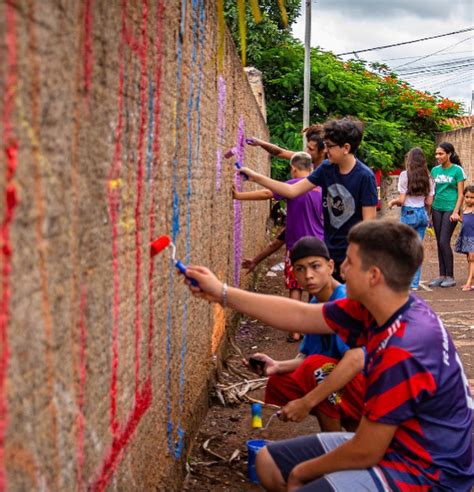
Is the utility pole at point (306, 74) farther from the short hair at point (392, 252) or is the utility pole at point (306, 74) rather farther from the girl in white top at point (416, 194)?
the short hair at point (392, 252)

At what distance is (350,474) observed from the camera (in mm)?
2596

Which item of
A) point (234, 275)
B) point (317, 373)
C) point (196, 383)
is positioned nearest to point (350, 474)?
point (317, 373)

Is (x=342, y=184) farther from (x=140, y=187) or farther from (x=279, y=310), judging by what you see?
(x=140, y=187)

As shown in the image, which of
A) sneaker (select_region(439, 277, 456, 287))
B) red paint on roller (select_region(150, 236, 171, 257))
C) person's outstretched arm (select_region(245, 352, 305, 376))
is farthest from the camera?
sneaker (select_region(439, 277, 456, 287))

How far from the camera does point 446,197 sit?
1005cm

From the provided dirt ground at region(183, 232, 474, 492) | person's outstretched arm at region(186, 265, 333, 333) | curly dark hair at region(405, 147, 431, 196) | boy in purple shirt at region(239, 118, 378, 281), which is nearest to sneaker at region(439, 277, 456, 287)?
dirt ground at region(183, 232, 474, 492)

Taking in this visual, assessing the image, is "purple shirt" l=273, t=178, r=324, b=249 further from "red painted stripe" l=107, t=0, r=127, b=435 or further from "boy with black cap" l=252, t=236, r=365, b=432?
"red painted stripe" l=107, t=0, r=127, b=435

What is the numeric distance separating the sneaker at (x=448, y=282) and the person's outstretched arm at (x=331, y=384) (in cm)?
723

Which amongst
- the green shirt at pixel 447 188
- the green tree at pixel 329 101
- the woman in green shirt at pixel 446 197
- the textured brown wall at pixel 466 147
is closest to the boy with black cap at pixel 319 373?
the woman in green shirt at pixel 446 197

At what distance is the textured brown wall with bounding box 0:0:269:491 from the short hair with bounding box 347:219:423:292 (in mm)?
853

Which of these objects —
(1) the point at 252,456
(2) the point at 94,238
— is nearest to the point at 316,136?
(1) the point at 252,456

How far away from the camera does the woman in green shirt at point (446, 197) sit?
394 inches

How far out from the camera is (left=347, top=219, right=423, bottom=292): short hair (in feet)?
8.63

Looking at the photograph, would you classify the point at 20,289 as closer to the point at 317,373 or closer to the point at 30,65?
the point at 30,65
